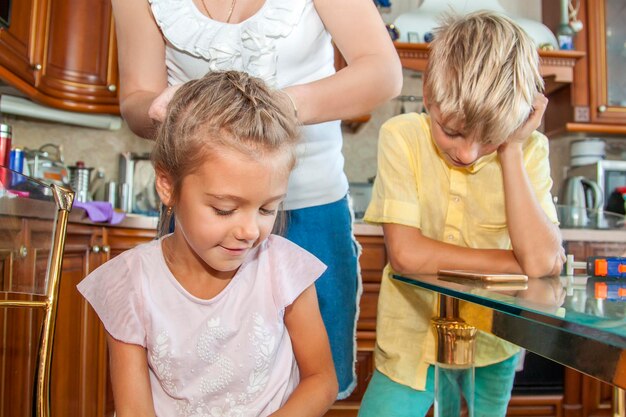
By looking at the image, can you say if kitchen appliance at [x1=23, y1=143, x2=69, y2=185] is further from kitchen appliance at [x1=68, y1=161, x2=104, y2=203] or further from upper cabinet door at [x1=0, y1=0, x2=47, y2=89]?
upper cabinet door at [x1=0, y1=0, x2=47, y2=89]

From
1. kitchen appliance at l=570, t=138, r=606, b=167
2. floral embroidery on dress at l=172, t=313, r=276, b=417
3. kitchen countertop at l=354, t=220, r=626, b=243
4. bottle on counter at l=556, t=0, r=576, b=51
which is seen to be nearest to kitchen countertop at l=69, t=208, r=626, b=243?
kitchen countertop at l=354, t=220, r=626, b=243

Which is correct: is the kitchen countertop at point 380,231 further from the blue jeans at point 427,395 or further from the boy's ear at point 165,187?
the boy's ear at point 165,187

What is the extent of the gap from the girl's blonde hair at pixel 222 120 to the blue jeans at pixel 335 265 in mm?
209

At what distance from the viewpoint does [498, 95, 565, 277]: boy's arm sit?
3.46 feet

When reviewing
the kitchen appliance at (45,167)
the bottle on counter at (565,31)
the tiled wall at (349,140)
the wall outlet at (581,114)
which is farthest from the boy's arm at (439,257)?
the bottle on counter at (565,31)

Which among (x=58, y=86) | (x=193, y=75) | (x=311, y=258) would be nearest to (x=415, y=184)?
(x=311, y=258)

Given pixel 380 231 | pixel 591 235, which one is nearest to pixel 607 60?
pixel 591 235

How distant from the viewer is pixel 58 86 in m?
Answer: 2.42

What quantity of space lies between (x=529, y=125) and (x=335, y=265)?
1.38 feet

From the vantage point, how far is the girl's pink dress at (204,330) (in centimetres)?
83

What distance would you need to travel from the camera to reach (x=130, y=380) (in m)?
0.80

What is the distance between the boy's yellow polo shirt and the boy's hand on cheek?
0.26ft

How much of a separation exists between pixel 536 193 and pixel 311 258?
1.78ft

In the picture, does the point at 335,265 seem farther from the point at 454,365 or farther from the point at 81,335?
the point at 81,335
